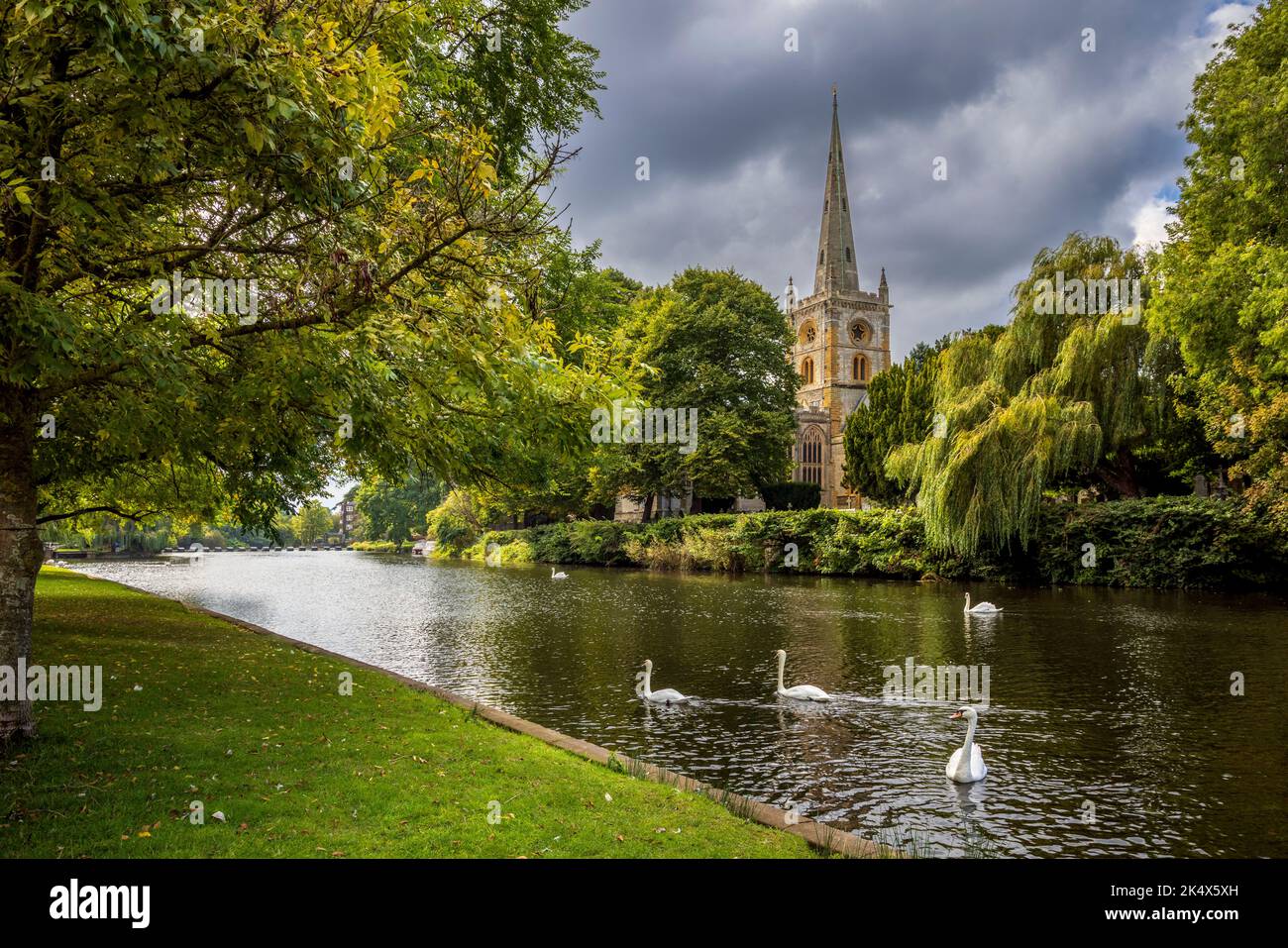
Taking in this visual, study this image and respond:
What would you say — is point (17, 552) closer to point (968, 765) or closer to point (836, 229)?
point (968, 765)

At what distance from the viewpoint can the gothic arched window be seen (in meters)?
87.5

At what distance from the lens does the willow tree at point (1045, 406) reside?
28609mm

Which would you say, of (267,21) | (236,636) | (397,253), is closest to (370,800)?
(397,253)

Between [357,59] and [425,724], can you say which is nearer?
[357,59]

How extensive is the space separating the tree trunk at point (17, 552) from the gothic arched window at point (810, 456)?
83.2m

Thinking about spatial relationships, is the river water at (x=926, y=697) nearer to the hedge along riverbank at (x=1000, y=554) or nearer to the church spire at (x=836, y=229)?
the hedge along riverbank at (x=1000, y=554)

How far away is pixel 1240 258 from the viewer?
2267cm

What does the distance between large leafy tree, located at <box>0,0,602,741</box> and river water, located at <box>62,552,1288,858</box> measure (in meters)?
5.14

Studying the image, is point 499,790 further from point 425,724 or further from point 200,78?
point 200,78

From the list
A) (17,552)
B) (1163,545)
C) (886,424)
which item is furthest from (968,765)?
(886,424)

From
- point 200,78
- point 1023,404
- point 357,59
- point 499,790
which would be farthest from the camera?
point 1023,404

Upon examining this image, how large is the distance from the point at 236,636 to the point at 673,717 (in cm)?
926

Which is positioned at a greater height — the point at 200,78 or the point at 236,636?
the point at 200,78
